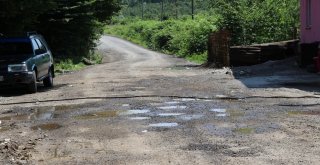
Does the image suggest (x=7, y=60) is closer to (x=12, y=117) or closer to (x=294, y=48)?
(x=12, y=117)

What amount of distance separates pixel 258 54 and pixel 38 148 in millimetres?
17758

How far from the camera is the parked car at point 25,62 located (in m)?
15.0

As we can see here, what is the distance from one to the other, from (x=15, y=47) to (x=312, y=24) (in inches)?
477

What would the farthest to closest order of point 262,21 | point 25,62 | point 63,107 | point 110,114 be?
point 262,21, point 25,62, point 63,107, point 110,114

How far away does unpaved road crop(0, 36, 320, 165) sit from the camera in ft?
23.3

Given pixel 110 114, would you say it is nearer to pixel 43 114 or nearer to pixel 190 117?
pixel 43 114

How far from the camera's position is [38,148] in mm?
7723

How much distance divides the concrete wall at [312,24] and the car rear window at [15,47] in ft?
37.1

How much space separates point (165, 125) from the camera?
9312mm

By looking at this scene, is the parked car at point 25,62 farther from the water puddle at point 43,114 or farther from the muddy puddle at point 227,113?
the muddy puddle at point 227,113

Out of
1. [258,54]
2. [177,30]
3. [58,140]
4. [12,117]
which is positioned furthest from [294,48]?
[177,30]

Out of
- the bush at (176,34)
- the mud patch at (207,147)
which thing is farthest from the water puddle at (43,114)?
the bush at (176,34)

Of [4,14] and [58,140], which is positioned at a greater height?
[4,14]

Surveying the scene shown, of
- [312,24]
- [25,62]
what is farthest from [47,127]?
[312,24]
